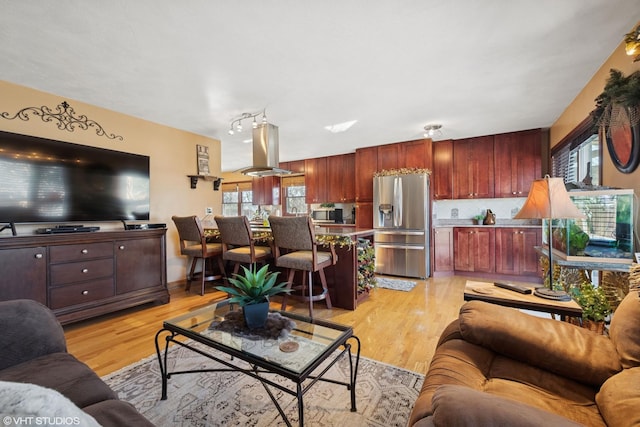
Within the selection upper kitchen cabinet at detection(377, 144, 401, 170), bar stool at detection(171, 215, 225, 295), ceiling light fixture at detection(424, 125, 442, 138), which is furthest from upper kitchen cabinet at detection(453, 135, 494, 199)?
bar stool at detection(171, 215, 225, 295)

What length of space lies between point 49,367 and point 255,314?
859 mm

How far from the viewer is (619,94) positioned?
1.77 m

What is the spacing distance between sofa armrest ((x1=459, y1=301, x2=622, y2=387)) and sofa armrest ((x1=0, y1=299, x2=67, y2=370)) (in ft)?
6.42

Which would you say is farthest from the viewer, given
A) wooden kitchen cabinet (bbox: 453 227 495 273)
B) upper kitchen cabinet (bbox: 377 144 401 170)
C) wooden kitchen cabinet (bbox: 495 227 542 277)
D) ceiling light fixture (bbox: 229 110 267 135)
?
upper kitchen cabinet (bbox: 377 144 401 170)

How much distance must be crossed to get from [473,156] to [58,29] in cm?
531

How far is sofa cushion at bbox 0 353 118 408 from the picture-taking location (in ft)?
3.24

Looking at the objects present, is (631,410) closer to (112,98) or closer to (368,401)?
(368,401)

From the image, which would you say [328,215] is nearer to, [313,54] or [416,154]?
[416,154]

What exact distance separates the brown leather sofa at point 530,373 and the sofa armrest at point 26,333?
162 cm

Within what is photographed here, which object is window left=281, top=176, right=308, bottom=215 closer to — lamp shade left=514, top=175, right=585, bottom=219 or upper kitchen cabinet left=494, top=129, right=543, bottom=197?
upper kitchen cabinet left=494, top=129, right=543, bottom=197

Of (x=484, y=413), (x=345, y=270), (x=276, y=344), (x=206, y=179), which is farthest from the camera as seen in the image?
(x=206, y=179)

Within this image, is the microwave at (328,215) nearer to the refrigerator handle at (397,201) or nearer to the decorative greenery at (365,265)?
the refrigerator handle at (397,201)

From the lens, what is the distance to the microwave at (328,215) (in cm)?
625

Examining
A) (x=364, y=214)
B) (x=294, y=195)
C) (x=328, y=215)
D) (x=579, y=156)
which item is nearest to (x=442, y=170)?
(x=364, y=214)
